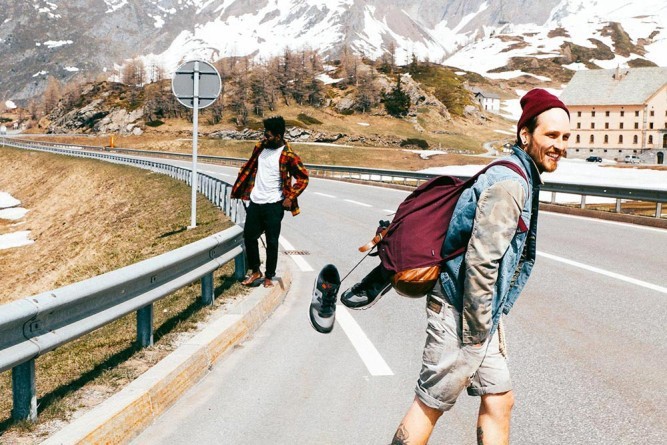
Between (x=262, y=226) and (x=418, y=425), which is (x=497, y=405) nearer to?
(x=418, y=425)

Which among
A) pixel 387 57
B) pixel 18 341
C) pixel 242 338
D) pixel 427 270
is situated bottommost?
pixel 242 338

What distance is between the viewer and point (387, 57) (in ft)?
615

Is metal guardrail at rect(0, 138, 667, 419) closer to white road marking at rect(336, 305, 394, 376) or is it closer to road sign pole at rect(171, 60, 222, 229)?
white road marking at rect(336, 305, 394, 376)

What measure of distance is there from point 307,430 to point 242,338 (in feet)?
7.67

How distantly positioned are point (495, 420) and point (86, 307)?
2.95m

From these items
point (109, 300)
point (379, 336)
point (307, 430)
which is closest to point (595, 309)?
point (379, 336)

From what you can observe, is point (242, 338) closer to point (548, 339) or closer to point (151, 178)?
point (548, 339)

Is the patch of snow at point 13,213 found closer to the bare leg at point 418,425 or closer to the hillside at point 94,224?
the hillside at point 94,224

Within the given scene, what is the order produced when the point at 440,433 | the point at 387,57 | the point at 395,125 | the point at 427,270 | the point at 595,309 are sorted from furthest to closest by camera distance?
the point at 387,57 < the point at 395,125 < the point at 595,309 < the point at 440,433 < the point at 427,270

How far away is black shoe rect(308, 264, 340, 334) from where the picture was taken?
3676 millimetres

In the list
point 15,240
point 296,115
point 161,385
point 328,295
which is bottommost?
point 15,240

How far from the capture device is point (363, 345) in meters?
6.20

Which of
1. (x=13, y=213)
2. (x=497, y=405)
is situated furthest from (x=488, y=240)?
(x=13, y=213)

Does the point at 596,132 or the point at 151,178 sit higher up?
the point at 596,132
